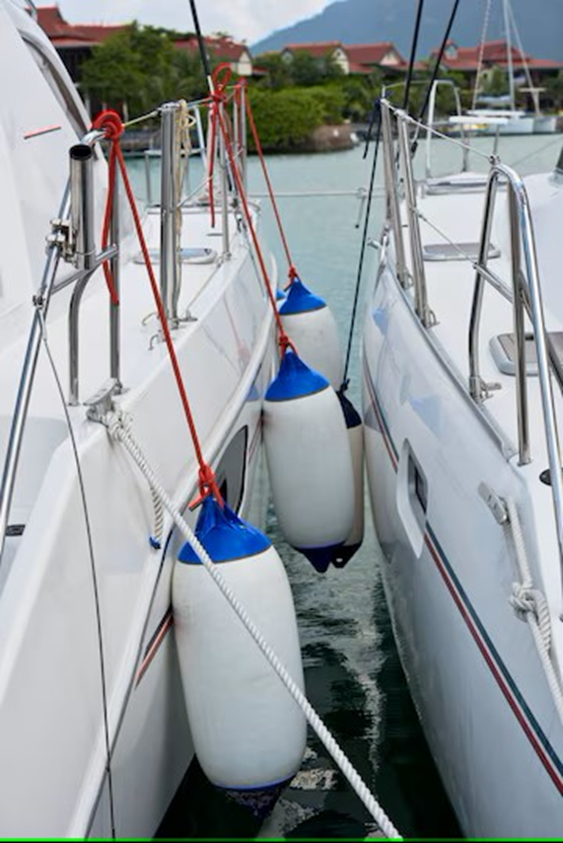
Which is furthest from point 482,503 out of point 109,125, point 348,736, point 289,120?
point 289,120

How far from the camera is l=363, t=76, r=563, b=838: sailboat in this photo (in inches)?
88.8

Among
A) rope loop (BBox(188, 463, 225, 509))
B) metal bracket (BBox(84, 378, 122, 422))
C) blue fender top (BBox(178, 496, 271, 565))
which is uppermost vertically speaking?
metal bracket (BBox(84, 378, 122, 422))

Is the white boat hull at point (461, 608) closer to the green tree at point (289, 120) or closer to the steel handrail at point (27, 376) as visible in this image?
the steel handrail at point (27, 376)

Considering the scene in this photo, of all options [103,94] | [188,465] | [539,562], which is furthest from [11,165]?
[103,94]

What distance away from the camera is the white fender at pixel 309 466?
14.2 ft

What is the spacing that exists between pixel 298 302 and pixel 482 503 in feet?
11.1

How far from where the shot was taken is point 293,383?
443 cm

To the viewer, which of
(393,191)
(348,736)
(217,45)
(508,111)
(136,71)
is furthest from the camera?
(136,71)

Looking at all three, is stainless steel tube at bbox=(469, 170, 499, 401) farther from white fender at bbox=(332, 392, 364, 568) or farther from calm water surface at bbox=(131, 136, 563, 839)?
white fender at bbox=(332, 392, 364, 568)

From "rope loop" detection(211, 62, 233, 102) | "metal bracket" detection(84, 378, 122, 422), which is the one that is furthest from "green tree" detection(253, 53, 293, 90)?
"metal bracket" detection(84, 378, 122, 422)

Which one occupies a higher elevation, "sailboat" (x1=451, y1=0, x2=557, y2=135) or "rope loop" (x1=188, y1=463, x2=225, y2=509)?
"sailboat" (x1=451, y1=0, x2=557, y2=135)

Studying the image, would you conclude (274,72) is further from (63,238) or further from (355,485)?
(63,238)

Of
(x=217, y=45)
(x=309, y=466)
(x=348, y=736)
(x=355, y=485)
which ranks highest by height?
(x=217, y=45)

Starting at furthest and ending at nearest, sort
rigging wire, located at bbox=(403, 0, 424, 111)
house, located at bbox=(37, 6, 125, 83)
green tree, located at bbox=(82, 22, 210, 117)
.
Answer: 1. house, located at bbox=(37, 6, 125, 83)
2. green tree, located at bbox=(82, 22, 210, 117)
3. rigging wire, located at bbox=(403, 0, 424, 111)
